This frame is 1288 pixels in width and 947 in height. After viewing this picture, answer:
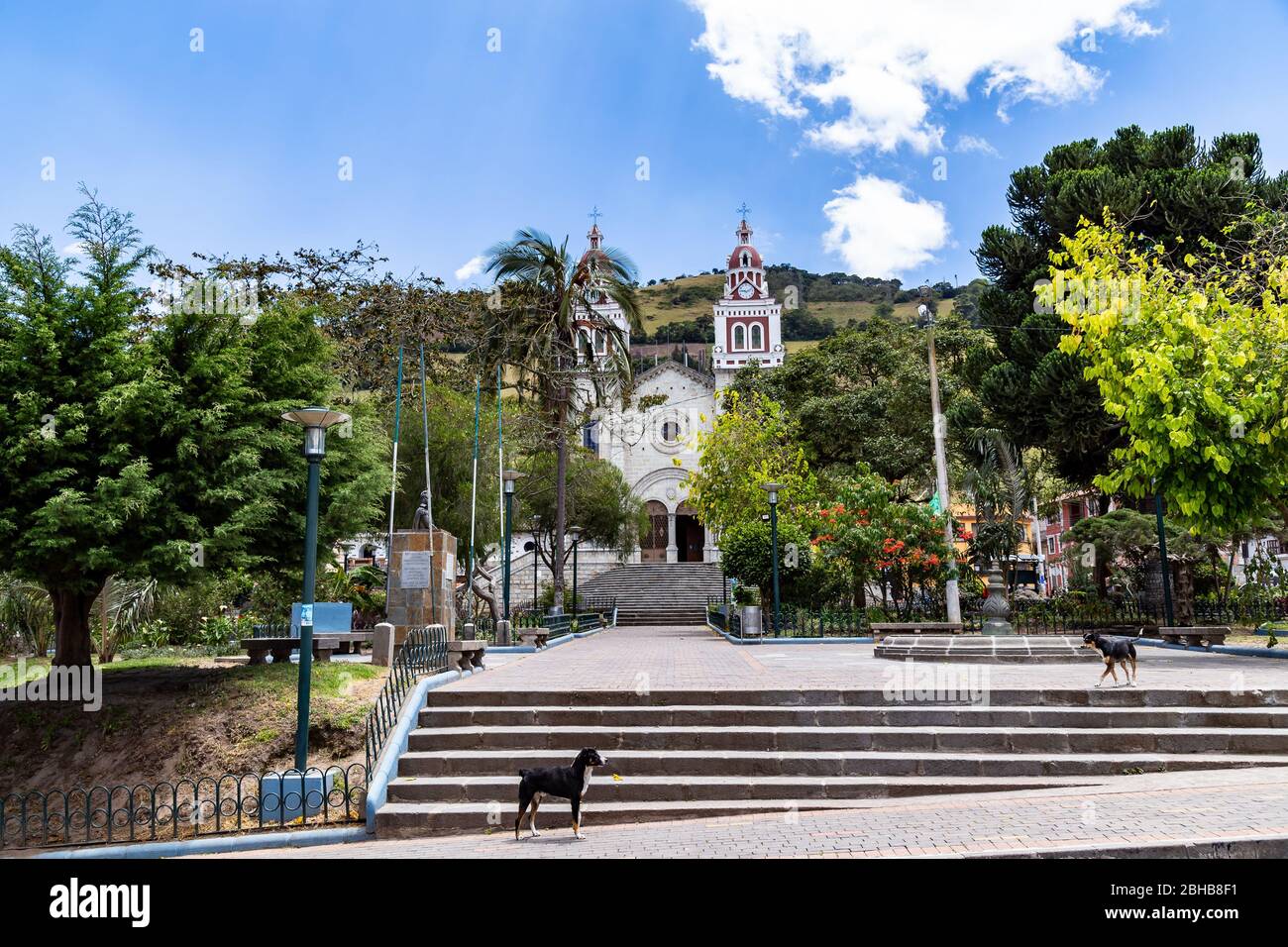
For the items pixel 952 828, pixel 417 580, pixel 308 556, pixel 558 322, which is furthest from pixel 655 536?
pixel 952 828

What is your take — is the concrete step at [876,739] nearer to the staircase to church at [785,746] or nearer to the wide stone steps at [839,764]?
the staircase to church at [785,746]

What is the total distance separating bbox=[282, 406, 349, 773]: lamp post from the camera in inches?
315

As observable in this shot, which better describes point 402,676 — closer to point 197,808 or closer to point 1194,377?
point 197,808

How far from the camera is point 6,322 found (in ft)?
33.0

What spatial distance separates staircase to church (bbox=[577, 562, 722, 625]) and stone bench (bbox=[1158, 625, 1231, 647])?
1871cm

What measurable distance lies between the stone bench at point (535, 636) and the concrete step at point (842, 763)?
1109cm

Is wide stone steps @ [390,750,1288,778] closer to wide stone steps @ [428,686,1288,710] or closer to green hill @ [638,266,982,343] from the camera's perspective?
wide stone steps @ [428,686,1288,710]

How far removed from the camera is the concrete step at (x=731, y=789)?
7.59m

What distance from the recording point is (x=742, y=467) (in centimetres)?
2998

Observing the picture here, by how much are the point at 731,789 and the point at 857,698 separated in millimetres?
1999

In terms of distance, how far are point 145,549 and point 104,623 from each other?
9.36m

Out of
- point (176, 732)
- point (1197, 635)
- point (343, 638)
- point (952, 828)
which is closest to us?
point (952, 828)

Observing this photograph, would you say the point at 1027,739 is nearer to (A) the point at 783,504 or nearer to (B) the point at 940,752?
(B) the point at 940,752
